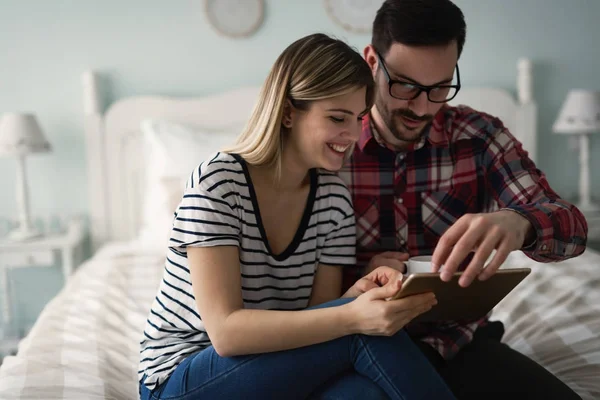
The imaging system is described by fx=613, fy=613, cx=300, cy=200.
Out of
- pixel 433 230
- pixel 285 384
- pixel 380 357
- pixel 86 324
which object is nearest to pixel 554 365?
pixel 433 230

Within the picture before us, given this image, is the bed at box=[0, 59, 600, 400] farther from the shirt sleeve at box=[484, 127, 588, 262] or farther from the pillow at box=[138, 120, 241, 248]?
the shirt sleeve at box=[484, 127, 588, 262]

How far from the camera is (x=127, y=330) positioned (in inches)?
67.4

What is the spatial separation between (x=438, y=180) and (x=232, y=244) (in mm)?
525

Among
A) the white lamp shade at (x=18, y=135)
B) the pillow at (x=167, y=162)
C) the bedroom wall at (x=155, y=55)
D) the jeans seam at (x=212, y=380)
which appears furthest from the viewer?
the bedroom wall at (x=155, y=55)

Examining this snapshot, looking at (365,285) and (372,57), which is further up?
(372,57)

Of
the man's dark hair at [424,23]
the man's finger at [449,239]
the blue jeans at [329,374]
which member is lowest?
the blue jeans at [329,374]

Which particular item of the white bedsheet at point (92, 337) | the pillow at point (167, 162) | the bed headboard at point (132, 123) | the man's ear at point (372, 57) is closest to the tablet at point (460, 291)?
the man's ear at point (372, 57)

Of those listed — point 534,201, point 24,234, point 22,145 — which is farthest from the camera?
point 24,234

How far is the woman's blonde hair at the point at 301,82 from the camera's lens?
3.73 ft

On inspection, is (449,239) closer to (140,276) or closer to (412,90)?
(412,90)

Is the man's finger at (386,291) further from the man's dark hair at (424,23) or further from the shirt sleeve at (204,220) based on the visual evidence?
the man's dark hair at (424,23)

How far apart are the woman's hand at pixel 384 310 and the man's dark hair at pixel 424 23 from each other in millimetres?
539

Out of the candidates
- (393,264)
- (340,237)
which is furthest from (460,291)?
(340,237)

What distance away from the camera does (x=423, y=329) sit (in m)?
1.30
